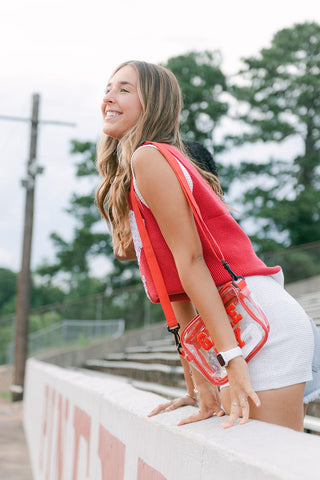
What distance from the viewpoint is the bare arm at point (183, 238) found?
1900 mm

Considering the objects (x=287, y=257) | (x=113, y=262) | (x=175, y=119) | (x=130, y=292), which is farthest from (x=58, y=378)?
(x=113, y=262)

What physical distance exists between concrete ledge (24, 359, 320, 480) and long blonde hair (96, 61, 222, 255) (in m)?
0.72

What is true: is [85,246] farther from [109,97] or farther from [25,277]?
[109,97]

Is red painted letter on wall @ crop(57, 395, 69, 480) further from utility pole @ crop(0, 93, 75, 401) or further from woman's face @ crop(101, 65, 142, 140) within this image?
utility pole @ crop(0, 93, 75, 401)

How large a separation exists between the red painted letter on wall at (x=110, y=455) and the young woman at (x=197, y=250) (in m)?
0.75

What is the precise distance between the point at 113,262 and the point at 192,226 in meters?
29.4

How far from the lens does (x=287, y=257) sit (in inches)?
665

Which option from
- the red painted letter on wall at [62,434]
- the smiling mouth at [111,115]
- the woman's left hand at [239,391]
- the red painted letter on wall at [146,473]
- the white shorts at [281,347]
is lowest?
the red painted letter on wall at [62,434]

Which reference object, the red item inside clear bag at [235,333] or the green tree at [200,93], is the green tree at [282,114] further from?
the red item inside clear bag at [235,333]

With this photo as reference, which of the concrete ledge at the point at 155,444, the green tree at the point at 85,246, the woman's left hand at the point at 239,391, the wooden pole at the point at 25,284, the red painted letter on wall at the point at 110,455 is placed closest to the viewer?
the concrete ledge at the point at 155,444

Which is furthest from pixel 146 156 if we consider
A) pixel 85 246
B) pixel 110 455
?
pixel 85 246

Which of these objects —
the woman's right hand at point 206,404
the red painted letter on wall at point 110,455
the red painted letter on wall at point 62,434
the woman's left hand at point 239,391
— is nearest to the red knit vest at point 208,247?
the woman's left hand at point 239,391

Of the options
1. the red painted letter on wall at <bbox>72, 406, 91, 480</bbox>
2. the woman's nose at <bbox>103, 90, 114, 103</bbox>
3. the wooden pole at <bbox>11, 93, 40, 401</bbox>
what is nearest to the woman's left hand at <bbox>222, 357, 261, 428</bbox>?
the woman's nose at <bbox>103, 90, 114, 103</bbox>

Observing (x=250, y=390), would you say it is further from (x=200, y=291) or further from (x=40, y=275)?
(x=40, y=275)
